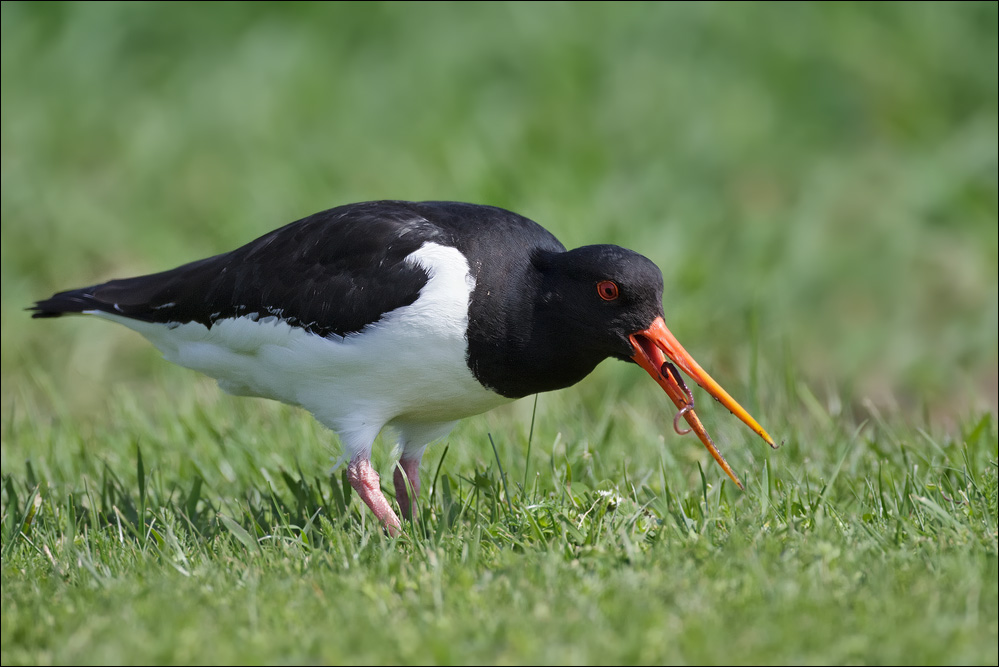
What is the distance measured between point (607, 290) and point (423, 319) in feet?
2.51

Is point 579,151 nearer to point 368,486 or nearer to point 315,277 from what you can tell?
point 315,277

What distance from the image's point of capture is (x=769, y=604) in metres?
3.60

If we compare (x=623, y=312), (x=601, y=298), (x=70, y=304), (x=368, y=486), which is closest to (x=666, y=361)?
(x=623, y=312)

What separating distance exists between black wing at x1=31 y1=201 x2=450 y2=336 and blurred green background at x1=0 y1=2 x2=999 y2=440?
2.39 metres

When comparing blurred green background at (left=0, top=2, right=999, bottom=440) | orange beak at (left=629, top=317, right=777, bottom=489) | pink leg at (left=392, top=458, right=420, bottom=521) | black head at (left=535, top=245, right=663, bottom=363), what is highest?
blurred green background at (left=0, top=2, right=999, bottom=440)

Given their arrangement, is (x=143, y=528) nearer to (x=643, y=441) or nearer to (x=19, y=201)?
(x=643, y=441)

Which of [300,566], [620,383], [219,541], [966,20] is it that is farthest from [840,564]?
[966,20]

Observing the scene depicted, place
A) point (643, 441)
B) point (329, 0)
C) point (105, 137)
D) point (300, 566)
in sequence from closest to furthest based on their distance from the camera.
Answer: point (300, 566) < point (643, 441) < point (105, 137) < point (329, 0)

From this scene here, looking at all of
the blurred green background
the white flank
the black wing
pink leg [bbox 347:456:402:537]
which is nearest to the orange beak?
the white flank

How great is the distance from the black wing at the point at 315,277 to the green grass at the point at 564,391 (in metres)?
A: 0.78

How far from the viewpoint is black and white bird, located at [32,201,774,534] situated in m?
4.77

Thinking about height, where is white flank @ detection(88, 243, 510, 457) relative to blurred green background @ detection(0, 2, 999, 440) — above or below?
below

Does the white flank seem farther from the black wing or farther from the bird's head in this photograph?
the bird's head

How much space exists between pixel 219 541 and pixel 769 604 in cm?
219
